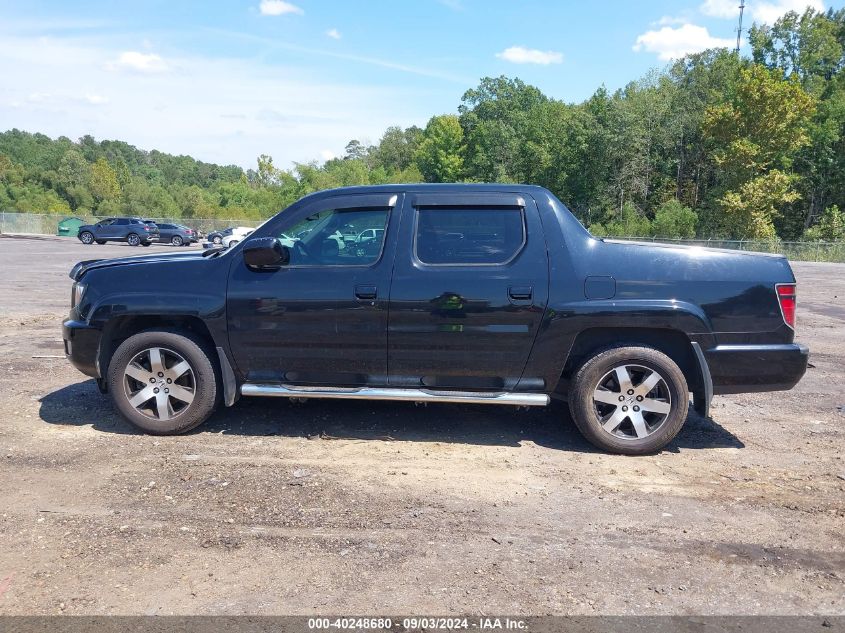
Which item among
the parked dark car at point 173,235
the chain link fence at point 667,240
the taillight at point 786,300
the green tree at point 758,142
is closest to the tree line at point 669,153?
the green tree at point 758,142

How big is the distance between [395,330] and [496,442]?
3.98ft

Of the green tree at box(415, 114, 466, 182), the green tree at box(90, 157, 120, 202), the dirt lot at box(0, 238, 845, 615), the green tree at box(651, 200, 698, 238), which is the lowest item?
the dirt lot at box(0, 238, 845, 615)

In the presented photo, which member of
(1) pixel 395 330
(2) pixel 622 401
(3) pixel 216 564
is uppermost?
(1) pixel 395 330

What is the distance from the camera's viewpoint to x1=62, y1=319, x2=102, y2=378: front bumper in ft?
17.3

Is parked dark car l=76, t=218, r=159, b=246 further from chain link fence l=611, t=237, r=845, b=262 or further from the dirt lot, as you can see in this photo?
the dirt lot

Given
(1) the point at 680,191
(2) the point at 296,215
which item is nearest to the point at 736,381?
(2) the point at 296,215

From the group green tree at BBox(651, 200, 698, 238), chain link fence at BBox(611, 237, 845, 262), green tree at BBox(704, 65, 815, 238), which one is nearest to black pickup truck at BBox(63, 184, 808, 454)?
chain link fence at BBox(611, 237, 845, 262)

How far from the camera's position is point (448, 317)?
16.1ft

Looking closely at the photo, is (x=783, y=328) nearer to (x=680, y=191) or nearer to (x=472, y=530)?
(x=472, y=530)

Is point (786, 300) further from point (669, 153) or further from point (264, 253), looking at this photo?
point (669, 153)

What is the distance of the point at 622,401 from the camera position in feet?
16.3

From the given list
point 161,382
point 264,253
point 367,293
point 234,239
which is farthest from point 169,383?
point 234,239

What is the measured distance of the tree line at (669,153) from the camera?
4875 centimetres

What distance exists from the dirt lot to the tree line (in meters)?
48.5
